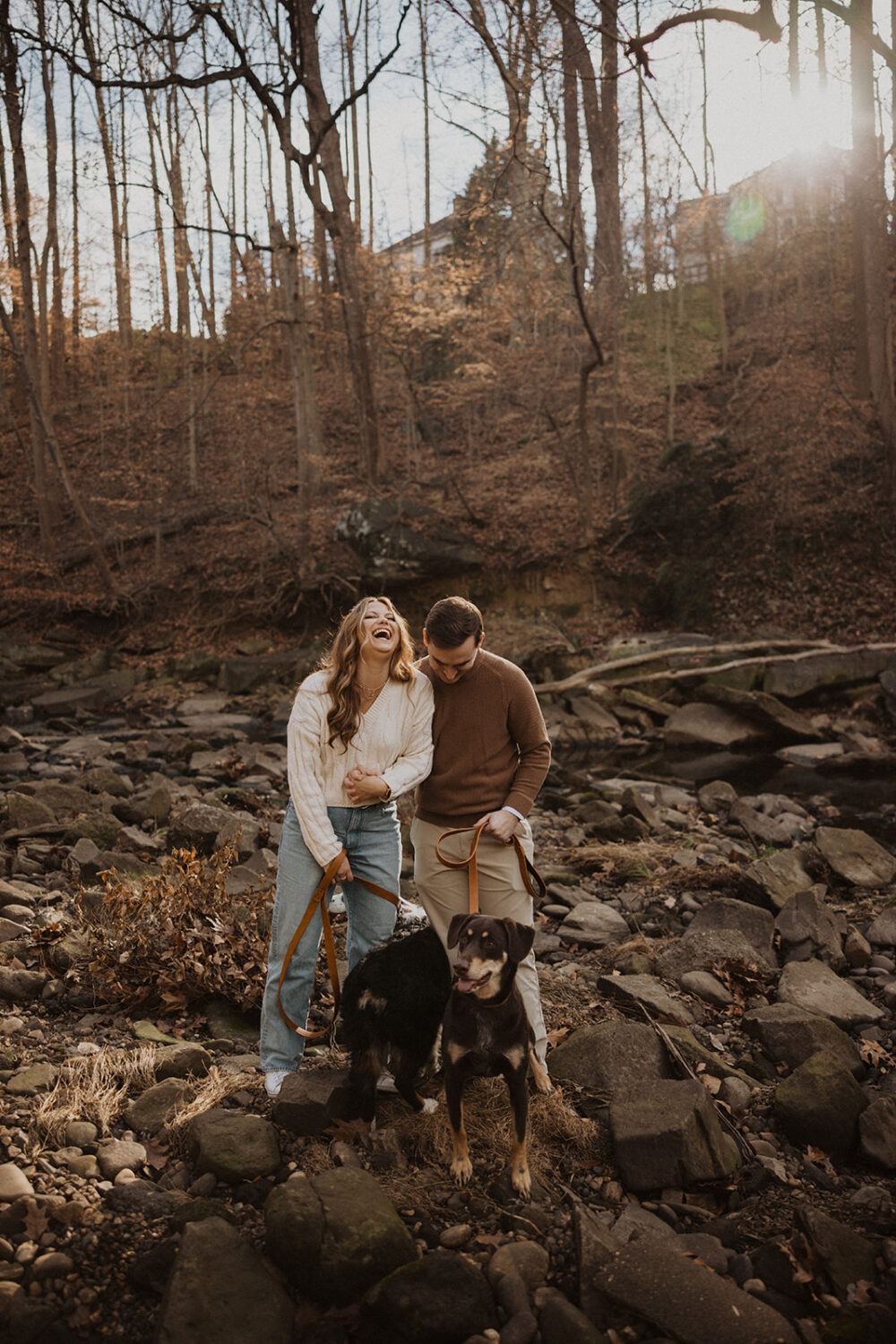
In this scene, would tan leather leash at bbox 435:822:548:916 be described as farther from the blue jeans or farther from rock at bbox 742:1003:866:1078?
rock at bbox 742:1003:866:1078

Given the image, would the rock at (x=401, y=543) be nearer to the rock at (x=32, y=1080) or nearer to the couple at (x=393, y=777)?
the couple at (x=393, y=777)

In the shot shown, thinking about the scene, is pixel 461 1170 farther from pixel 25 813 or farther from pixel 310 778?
pixel 25 813

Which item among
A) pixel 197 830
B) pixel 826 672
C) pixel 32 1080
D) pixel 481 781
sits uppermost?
pixel 826 672

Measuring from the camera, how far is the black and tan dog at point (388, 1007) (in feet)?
12.5

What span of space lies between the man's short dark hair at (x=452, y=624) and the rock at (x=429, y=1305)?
7.27 feet

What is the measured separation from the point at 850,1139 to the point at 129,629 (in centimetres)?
2144

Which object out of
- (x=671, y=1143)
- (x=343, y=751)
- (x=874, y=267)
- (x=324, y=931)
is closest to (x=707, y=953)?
(x=671, y=1143)

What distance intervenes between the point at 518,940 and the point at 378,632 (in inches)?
54.6

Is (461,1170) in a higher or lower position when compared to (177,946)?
lower

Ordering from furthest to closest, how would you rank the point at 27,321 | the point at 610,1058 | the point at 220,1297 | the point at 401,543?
the point at 27,321 → the point at 401,543 → the point at 610,1058 → the point at 220,1297

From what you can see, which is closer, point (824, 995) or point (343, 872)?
point (343, 872)

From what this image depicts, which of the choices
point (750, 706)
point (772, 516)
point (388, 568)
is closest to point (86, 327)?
point (388, 568)

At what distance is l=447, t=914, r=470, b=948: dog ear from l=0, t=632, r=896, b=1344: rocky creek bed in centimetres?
90

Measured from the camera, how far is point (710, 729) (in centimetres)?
1490
